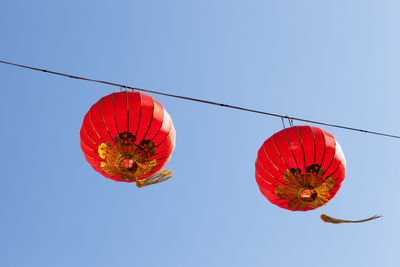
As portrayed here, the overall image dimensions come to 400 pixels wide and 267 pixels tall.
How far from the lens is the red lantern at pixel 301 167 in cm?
512

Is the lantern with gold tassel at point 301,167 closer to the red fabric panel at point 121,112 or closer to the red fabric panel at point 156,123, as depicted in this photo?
the red fabric panel at point 156,123

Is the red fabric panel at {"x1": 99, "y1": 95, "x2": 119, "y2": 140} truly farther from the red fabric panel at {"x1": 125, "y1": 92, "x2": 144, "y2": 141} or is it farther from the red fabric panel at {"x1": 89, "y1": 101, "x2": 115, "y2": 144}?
the red fabric panel at {"x1": 125, "y1": 92, "x2": 144, "y2": 141}

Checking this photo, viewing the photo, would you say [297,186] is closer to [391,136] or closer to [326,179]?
[326,179]

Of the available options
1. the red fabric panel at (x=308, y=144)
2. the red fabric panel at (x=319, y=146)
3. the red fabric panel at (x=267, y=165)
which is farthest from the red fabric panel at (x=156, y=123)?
the red fabric panel at (x=319, y=146)

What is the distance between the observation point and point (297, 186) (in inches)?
204

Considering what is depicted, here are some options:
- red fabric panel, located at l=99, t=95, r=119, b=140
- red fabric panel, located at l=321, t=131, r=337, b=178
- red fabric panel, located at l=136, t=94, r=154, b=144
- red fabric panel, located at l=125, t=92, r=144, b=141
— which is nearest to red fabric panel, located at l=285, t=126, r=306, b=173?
red fabric panel, located at l=321, t=131, r=337, b=178

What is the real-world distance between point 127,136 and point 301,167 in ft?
7.40

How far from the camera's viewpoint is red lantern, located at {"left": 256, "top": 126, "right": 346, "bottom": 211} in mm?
5125

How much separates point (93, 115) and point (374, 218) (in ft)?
12.6

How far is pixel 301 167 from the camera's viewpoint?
16.7 ft

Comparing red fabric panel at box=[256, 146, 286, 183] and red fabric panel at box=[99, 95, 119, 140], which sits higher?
red fabric panel at box=[99, 95, 119, 140]

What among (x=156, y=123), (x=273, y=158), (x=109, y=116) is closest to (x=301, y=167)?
(x=273, y=158)

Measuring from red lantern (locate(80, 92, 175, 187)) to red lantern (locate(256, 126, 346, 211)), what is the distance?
140cm

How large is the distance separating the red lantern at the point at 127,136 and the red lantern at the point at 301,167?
1396 millimetres
